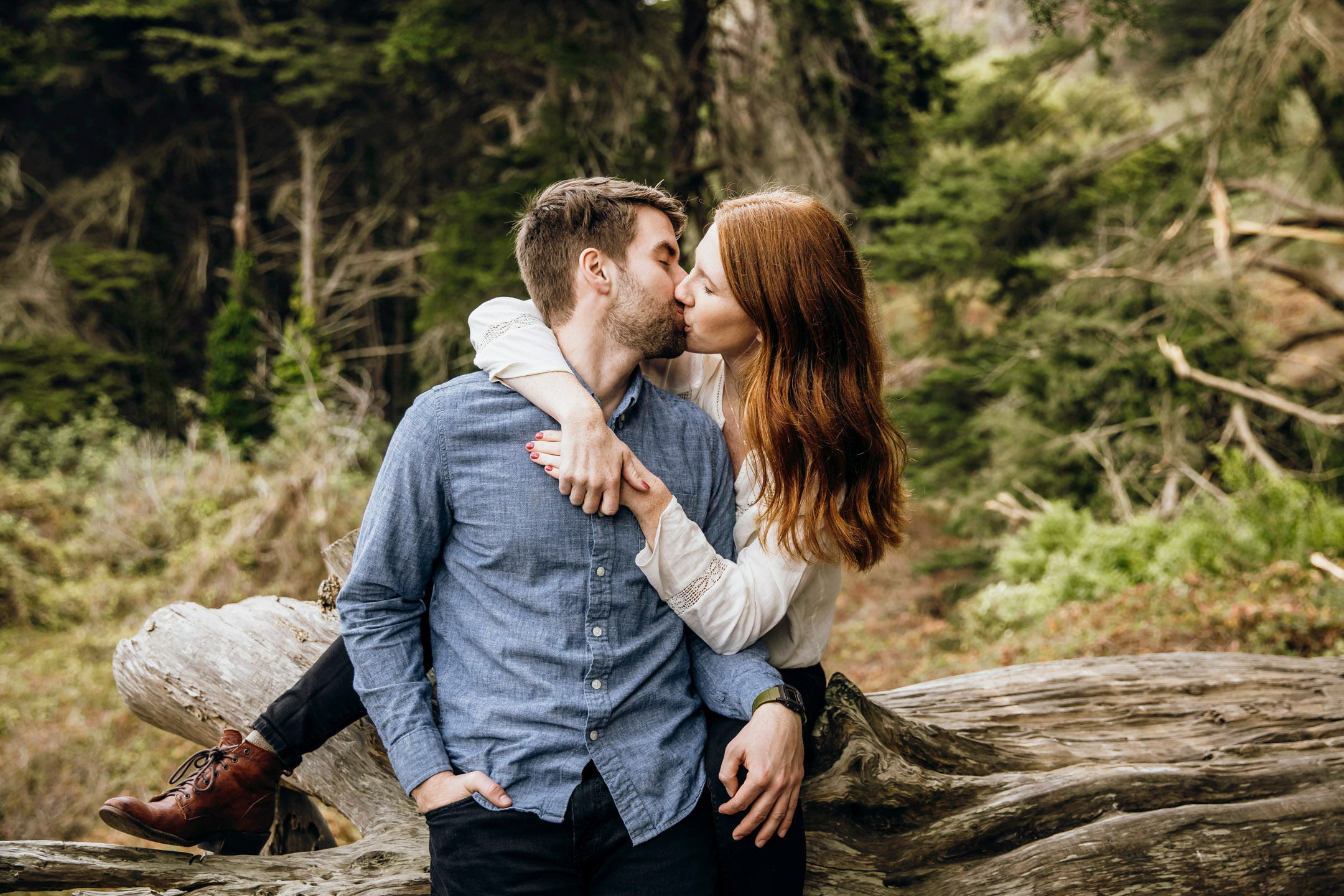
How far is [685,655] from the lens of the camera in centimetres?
203

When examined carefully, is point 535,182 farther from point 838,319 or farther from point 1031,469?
point 838,319

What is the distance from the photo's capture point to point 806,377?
6.66 feet

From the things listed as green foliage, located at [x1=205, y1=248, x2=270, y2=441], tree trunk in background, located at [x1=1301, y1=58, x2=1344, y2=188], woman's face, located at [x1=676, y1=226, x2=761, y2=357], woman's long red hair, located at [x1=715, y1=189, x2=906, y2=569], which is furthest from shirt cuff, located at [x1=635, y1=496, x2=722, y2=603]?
green foliage, located at [x1=205, y1=248, x2=270, y2=441]

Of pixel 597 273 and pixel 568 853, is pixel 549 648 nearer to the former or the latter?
pixel 568 853

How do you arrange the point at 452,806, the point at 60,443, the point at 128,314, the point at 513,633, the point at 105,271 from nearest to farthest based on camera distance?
the point at 452,806 < the point at 513,633 < the point at 60,443 < the point at 105,271 < the point at 128,314

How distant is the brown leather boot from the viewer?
79.5 inches

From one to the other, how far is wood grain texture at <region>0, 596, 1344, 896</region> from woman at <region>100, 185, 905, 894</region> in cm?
17

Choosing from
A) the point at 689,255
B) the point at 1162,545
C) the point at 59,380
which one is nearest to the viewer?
the point at 1162,545

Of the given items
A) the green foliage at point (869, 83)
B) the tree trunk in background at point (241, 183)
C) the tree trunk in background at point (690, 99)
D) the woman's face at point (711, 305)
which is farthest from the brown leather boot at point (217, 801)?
the tree trunk in background at point (241, 183)

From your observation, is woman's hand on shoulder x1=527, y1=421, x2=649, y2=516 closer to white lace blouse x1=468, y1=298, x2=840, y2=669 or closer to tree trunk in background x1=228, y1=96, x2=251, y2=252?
white lace blouse x1=468, y1=298, x2=840, y2=669

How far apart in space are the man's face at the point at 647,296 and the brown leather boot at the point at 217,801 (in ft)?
4.40

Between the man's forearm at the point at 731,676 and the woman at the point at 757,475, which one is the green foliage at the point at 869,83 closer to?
the woman at the point at 757,475

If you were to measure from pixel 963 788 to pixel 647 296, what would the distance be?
1599mm

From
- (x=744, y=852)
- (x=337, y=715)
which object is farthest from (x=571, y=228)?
(x=744, y=852)
